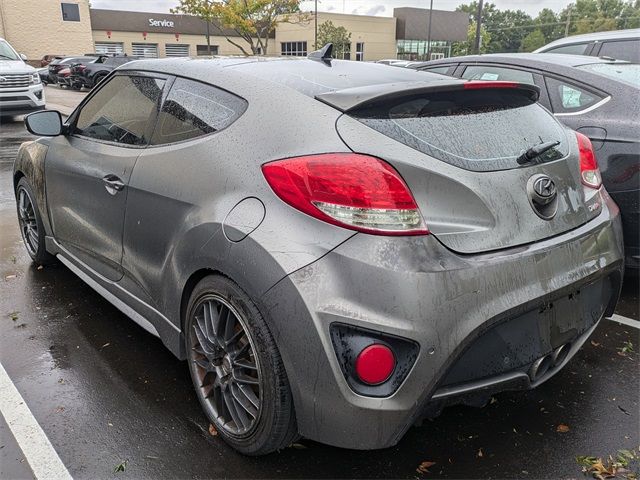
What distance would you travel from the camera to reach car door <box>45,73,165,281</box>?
116 inches

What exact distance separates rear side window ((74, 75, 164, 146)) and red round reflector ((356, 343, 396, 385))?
1.69 m

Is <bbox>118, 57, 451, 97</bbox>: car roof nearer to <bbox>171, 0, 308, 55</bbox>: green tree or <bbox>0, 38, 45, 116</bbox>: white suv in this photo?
<bbox>0, 38, 45, 116</bbox>: white suv

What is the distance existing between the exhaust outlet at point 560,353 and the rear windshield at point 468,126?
0.79 metres

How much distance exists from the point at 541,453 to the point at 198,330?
5.29ft

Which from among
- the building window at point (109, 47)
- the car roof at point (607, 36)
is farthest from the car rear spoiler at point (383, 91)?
the building window at point (109, 47)

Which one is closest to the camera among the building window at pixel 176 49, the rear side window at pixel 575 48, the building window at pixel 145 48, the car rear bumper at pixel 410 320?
the car rear bumper at pixel 410 320

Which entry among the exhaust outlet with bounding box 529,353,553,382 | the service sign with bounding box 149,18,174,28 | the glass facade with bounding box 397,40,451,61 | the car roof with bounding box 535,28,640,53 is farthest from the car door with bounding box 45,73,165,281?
the glass facade with bounding box 397,40,451,61

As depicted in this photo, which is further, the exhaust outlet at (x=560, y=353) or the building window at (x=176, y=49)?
the building window at (x=176, y=49)

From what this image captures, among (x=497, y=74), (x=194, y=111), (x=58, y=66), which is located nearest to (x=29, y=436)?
(x=194, y=111)

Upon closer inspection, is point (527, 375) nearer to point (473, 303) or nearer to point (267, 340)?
point (473, 303)

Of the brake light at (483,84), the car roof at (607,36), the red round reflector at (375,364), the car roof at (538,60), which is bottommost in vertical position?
the red round reflector at (375,364)

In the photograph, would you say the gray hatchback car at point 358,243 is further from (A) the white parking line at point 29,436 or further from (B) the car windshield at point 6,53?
(B) the car windshield at point 6,53

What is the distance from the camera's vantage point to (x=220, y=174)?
90.3 inches

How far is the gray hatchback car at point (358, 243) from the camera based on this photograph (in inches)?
75.0
